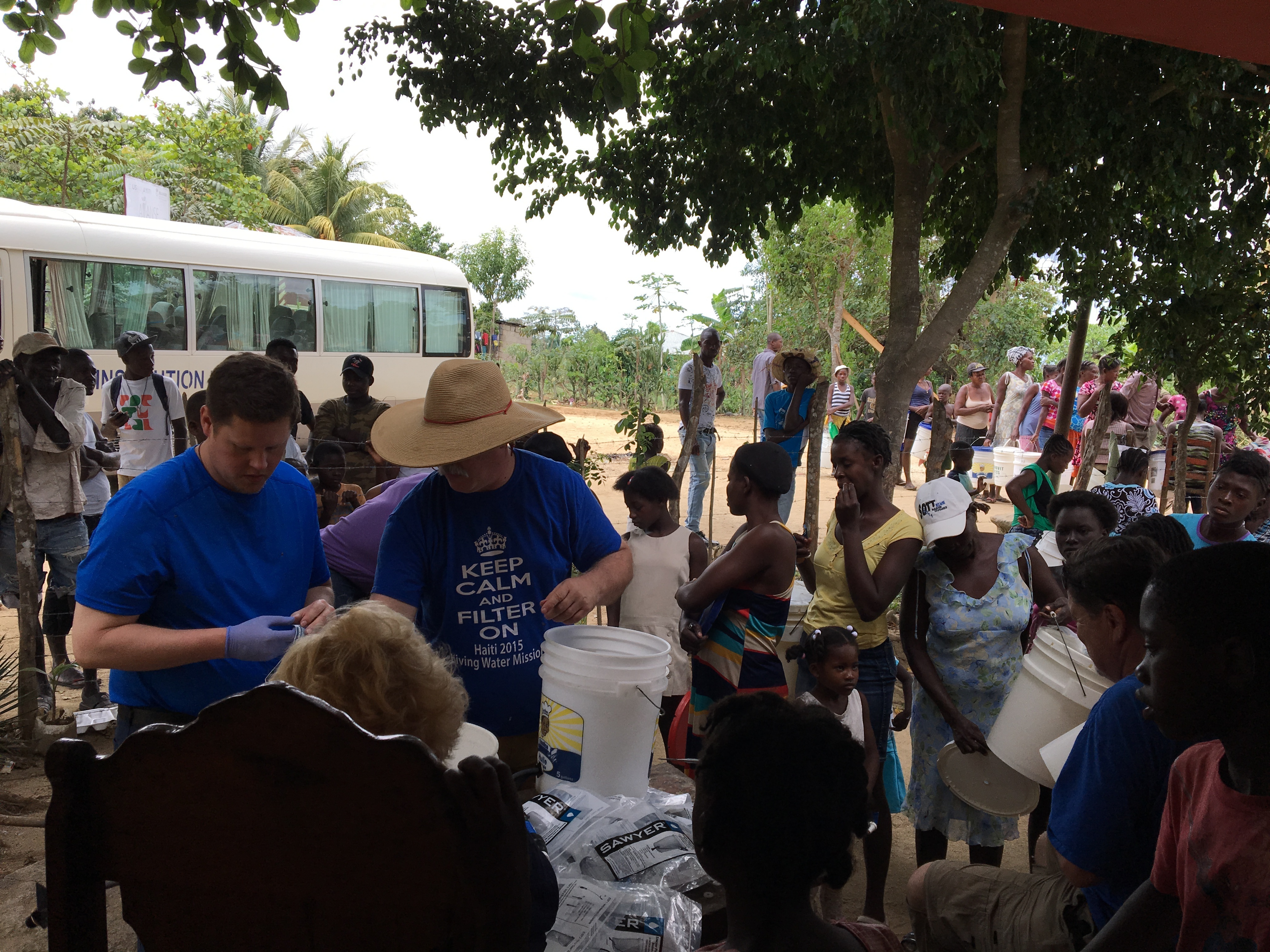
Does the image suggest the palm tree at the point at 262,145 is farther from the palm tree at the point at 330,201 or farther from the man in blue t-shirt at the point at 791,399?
the man in blue t-shirt at the point at 791,399

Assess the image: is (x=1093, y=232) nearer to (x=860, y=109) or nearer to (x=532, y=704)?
(x=860, y=109)

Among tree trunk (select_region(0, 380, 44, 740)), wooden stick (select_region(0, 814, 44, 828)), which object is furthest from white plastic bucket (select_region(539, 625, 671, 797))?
tree trunk (select_region(0, 380, 44, 740))

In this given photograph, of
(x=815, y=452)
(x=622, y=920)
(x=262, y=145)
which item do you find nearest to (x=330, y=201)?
(x=262, y=145)

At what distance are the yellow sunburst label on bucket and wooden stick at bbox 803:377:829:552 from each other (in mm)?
4426

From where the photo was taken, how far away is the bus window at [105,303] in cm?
955

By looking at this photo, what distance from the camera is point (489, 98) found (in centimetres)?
682

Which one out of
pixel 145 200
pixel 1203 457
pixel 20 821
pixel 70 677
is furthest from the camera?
pixel 145 200

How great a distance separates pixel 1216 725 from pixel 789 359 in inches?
260

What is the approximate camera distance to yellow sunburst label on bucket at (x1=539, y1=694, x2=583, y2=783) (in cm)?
211

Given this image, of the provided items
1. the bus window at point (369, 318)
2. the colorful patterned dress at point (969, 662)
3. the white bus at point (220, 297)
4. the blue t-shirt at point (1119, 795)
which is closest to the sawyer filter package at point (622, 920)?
the blue t-shirt at point (1119, 795)

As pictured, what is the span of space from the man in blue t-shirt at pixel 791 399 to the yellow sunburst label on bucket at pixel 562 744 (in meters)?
5.94

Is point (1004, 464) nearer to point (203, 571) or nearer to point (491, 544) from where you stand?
point (491, 544)

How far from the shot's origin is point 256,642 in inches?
83.0

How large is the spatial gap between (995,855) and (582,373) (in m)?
25.0
